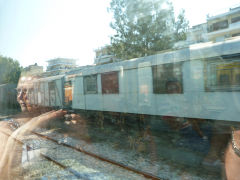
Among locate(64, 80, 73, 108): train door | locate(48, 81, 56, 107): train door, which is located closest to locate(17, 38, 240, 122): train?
locate(64, 80, 73, 108): train door

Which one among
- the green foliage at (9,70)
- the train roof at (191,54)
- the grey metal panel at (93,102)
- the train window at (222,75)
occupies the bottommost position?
the grey metal panel at (93,102)

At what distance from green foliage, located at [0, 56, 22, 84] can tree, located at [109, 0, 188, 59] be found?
26842 millimetres

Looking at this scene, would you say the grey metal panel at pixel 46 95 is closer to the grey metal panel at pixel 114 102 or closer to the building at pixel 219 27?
the grey metal panel at pixel 114 102

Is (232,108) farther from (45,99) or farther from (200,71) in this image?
(45,99)

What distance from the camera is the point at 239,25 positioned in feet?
82.4

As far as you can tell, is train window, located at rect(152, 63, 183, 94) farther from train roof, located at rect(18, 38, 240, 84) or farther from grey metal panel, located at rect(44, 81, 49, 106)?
grey metal panel, located at rect(44, 81, 49, 106)

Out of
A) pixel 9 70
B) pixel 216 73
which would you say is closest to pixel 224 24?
pixel 216 73

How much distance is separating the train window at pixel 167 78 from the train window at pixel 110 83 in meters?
2.26

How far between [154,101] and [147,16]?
38.2 ft

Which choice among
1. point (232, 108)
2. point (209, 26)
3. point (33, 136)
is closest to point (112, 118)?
point (33, 136)

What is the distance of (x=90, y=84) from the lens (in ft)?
35.8

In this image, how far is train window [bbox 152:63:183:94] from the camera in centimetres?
702

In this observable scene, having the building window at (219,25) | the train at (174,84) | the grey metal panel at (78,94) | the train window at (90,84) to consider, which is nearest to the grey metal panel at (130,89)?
the train at (174,84)

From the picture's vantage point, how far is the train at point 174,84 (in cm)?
584
